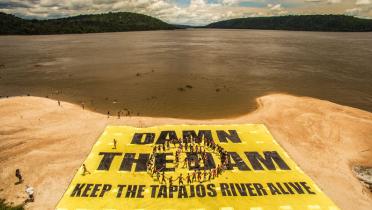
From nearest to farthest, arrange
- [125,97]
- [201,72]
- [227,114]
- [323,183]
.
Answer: [323,183] < [227,114] < [125,97] < [201,72]

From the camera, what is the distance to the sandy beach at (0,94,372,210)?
85.4 feet

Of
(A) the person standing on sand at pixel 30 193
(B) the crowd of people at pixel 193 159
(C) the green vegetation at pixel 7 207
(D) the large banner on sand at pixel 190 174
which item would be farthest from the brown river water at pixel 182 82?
(C) the green vegetation at pixel 7 207

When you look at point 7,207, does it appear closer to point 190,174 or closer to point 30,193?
point 30,193

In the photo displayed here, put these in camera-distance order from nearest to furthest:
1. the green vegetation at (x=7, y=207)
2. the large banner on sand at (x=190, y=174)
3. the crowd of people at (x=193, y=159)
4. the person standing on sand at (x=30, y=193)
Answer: the green vegetation at (x=7, y=207)
the large banner on sand at (x=190, y=174)
the person standing on sand at (x=30, y=193)
the crowd of people at (x=193, y=159)

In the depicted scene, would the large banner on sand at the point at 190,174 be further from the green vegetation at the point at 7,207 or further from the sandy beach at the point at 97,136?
the green vegetation at the point at 7,207

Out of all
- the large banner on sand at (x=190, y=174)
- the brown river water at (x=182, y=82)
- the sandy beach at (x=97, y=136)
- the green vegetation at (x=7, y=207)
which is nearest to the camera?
the green vegetation at (x=7, y=207)

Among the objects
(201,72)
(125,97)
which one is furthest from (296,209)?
(201,72)

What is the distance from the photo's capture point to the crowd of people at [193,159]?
1030 inches

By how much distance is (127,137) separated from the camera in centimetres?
3400

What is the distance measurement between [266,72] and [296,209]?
6381 centimetres

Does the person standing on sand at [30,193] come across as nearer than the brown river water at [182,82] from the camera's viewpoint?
Yes

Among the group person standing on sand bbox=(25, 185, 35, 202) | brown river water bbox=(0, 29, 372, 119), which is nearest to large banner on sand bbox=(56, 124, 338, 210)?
person standing on sand bbox=(25, 185, 35, 202)

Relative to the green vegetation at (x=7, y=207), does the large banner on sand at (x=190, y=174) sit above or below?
above

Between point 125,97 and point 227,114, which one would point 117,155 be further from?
point 125,97
